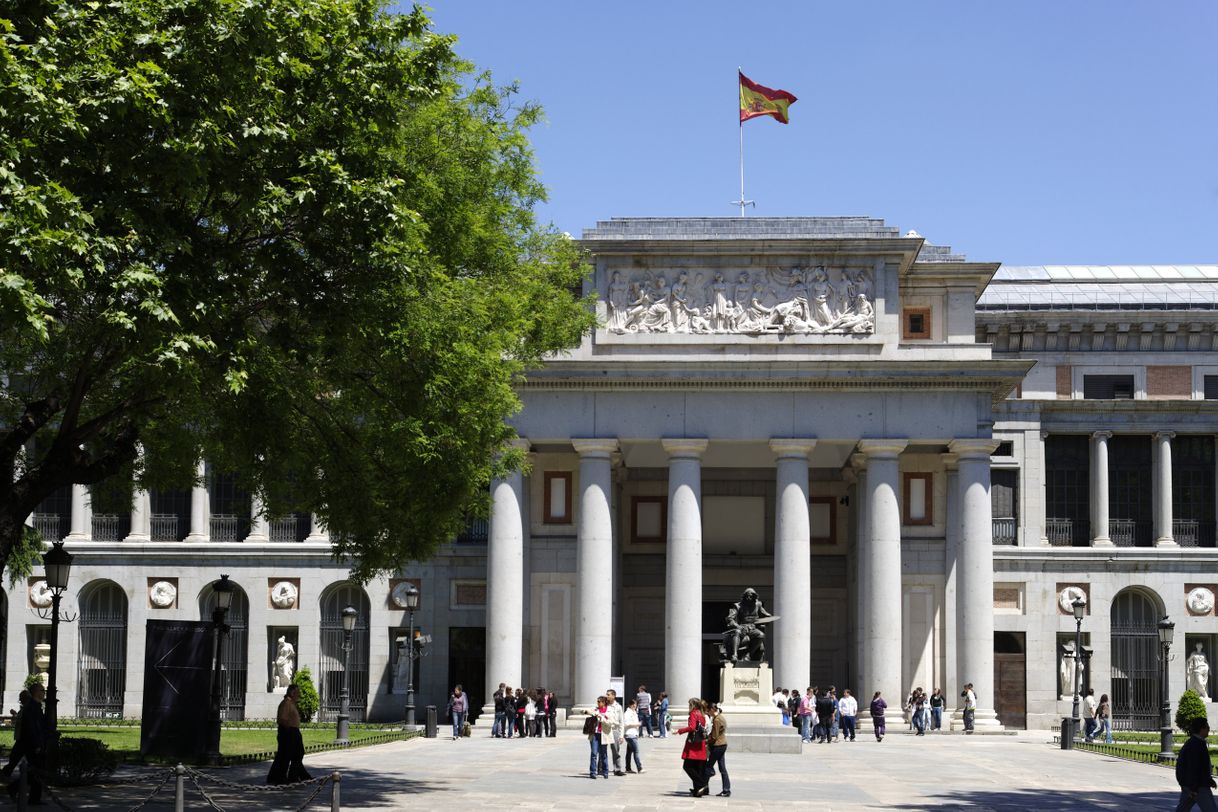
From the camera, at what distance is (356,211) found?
23547mm

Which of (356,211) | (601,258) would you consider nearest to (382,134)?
(356,211)

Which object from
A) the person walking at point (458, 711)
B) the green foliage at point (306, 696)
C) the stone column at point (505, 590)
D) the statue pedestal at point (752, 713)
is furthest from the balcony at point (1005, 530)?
the green foliage at point (306, 696)

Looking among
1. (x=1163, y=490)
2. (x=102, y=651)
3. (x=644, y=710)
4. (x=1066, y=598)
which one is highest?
(x=1163, y=490)

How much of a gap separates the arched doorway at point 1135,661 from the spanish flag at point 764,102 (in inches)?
941

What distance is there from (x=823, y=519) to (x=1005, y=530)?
733 centimetres

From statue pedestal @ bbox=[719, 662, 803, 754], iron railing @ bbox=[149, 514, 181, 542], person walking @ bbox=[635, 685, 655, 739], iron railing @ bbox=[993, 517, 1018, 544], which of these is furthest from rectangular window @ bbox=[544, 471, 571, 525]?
iron railing @ bbox=[993, 517, 1018, 544]

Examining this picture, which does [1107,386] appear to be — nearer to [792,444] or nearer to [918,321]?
[918,321]

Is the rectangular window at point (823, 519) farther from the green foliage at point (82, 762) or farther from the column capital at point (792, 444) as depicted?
the green foliage at point (82, 762)

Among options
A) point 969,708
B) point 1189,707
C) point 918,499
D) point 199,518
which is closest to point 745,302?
point 918,499

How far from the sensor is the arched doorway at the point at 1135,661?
6366 cm

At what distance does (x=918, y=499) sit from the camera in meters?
60.0

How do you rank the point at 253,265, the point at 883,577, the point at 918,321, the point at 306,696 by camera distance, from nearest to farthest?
the point at 253,265 → the point at 883,577 → the point at 918,321 → the point at 306,696

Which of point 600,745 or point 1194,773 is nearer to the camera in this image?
point 1194,773

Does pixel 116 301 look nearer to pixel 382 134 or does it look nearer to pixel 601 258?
pixel 382 134
